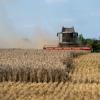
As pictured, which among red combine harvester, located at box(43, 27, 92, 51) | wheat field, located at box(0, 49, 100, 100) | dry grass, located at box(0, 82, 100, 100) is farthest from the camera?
red combine harvester, located at box(43, 27, 92, 51)

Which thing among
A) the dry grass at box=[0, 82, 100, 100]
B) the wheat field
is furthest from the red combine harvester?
the dry grass at box=[0, 82, 100, 100]

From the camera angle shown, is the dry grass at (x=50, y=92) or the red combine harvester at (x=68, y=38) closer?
the dry grass at (x=50, y=92)

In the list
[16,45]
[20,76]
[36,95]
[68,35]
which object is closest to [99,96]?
[36,95]

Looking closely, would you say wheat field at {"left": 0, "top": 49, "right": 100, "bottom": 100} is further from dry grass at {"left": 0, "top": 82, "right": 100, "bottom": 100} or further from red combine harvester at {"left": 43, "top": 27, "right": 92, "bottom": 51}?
red combine harvester at {"left": 43, "top": 27, "right": 92, "bottom": 51}

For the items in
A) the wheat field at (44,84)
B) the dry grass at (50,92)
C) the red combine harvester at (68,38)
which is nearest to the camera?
the dry grass at (50,92)

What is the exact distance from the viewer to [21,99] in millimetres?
13477

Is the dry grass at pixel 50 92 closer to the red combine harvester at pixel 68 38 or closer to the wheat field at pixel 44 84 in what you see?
the wheat field at pixel 44 84

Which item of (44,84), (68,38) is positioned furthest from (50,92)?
(68,38)

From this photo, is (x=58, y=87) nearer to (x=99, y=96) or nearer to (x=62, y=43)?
(x=99, y=96)

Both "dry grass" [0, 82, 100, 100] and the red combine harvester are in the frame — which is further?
the red combine harvester

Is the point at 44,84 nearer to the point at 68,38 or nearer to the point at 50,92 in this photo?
the point at 50,92

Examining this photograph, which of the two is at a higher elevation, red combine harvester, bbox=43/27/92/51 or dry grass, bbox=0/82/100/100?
red combine harvester, bbox=43/27/92/51

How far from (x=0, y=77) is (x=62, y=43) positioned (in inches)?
1291

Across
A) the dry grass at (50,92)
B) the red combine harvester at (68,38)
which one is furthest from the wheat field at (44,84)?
the red combine harvester at (68,38)
